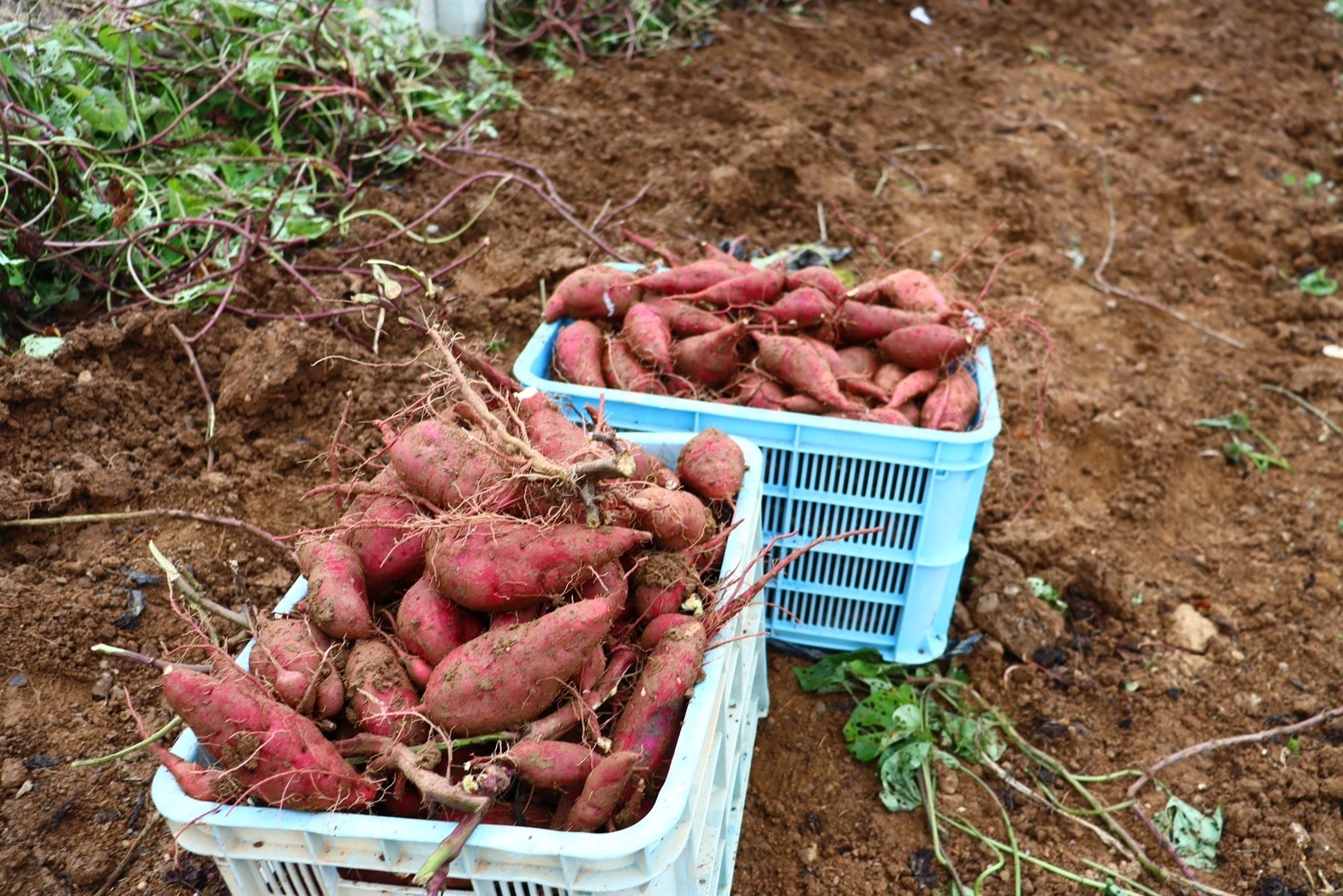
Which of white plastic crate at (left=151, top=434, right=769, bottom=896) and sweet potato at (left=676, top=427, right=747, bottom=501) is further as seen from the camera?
sweet potato at (left=676, top=427, right=747, bottom=501)

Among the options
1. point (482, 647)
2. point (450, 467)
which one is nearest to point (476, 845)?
point (482, 647)

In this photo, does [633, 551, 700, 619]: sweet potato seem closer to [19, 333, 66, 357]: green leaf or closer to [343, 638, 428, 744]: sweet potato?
[343, 638, 428, 744]: sweet potato

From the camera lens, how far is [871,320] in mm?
2332

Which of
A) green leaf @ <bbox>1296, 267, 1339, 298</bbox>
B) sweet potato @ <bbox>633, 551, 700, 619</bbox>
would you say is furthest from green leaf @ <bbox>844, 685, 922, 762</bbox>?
green leaf @ <bbox>1296, 267, 1339, 298</bbox>

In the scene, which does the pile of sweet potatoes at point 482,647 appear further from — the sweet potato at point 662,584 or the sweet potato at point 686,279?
the sweet potato at point 686,279

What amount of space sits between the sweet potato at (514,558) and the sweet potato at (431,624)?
43mm

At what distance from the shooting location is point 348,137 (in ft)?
11.6

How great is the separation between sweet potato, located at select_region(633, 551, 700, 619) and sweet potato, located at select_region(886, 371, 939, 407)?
81 cm

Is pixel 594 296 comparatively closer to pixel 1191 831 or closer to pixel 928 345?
pixel 928 345

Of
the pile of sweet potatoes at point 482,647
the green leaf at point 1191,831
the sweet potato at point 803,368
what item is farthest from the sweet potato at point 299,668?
the green leaf at point 1191,831

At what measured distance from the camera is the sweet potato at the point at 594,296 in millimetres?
2320

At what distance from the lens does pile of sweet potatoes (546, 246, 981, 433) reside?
217 centimetres

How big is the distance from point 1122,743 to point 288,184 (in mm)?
3015

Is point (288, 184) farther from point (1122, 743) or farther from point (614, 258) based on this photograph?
point (1122, 743)
